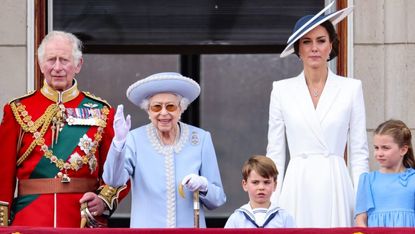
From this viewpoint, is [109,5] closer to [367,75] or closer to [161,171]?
[367,75]

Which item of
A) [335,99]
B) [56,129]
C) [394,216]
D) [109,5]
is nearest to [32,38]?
[109,5]

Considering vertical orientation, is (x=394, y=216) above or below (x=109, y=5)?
below

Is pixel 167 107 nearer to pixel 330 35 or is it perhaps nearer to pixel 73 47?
pixel 73 47

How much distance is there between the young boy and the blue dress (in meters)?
0.38

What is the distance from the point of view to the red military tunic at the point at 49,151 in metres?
7.49

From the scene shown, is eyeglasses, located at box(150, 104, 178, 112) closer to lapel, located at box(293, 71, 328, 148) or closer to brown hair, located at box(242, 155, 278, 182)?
brown hair, located at box(242, 155, 278, 182)

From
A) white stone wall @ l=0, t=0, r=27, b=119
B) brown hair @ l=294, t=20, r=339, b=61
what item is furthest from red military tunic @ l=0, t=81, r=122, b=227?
white stone wall @ l=0, t=0, r=27, b=119

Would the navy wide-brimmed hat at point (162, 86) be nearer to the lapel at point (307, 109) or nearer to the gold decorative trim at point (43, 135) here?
the gold decorative trim at point (43, 135)

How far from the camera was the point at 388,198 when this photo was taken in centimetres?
730

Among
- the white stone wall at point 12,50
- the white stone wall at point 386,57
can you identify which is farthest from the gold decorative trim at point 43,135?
the white stone wall at point 386,57

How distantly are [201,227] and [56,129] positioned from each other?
0.90 meters

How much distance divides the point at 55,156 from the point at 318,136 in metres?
1.32

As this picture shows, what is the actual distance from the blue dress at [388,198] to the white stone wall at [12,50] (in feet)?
9.00

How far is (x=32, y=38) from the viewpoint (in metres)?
9.27
